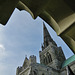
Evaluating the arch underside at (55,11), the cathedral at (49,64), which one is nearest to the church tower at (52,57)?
the cathedral at (49,64)

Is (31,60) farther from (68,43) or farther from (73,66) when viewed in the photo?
(68,43)

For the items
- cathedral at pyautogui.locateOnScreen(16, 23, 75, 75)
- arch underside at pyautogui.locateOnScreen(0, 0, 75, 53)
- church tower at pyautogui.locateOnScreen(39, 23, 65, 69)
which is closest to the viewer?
arch underside at pyautogui.locateOnScreen(0, 0, 75, 53)

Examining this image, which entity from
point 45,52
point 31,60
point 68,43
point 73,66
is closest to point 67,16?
point 68,43

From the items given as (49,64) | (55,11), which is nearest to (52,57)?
(49,64)

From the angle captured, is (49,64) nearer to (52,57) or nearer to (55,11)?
(52,57)

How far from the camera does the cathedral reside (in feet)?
64.6

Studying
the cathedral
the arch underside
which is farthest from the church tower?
the arch underside

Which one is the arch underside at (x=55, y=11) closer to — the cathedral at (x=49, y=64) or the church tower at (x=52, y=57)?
the cathedral at (x=49, y=64)

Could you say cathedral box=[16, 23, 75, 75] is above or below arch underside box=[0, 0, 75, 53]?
above

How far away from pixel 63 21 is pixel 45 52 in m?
29.1

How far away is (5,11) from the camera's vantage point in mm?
1398

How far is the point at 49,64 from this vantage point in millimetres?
27359

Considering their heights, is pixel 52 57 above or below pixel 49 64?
above

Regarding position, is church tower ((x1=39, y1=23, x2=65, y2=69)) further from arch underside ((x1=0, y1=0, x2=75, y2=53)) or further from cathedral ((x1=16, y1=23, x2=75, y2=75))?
arch underside ((x1=0, y1=0, x2=75, y2=53))
